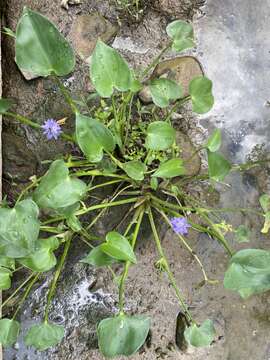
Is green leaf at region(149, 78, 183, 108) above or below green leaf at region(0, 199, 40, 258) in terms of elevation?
above

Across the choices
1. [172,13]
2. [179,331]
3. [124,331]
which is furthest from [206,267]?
[172,13]

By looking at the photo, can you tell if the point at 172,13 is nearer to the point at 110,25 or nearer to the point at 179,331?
the point at 110,25

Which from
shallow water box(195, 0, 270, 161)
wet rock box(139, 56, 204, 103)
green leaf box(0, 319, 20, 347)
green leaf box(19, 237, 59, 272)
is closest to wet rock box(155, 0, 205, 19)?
shallow water box(195, 0, 270, 161)

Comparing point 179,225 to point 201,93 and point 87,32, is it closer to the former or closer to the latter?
point 201,93

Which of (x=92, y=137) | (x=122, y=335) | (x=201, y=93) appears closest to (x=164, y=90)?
(x=201, y=93)

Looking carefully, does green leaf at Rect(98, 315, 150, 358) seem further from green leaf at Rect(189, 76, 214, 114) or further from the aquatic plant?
green leaf at Rect(189, 76, 214, 114)

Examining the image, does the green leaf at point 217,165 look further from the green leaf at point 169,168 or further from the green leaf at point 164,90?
the green leaf at point 164,90
